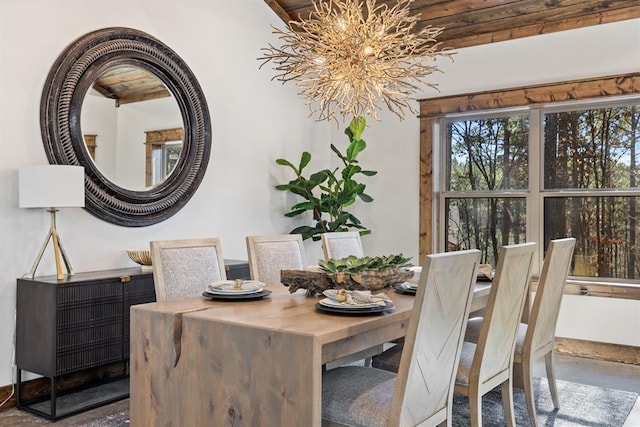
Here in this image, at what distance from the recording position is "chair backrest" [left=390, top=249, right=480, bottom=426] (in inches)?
75.4

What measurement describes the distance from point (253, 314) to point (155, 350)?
1.48 ft

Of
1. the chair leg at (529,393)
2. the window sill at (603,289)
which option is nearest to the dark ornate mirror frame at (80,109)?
the chair leg at (529,393)

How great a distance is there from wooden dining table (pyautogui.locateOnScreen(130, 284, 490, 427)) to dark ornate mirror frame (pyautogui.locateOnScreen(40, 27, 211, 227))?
1.71 meters

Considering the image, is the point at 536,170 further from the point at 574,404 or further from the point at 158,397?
the point at 158,397

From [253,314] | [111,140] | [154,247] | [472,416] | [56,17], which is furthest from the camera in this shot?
[111,140]

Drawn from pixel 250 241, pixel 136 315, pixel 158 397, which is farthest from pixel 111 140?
pixel 158 397

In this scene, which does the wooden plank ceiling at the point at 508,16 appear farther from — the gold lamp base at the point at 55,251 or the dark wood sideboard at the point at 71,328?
the dark wood sideboard at the point at 71,328

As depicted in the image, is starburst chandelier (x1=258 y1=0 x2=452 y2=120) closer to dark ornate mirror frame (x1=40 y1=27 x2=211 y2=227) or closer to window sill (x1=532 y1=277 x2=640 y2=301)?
dark ornate mirror frame (x1=40 y1=27 x2=211 y2=227)

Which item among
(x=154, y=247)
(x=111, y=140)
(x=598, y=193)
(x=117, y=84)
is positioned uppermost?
(x=117, y=84)

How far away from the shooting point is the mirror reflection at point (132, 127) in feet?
12.7

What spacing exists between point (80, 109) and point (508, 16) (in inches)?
139

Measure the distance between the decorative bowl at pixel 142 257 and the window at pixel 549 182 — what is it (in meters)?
2.87

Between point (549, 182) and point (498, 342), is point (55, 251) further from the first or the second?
point (549, 182)

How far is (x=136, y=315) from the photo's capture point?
92.1 inches
